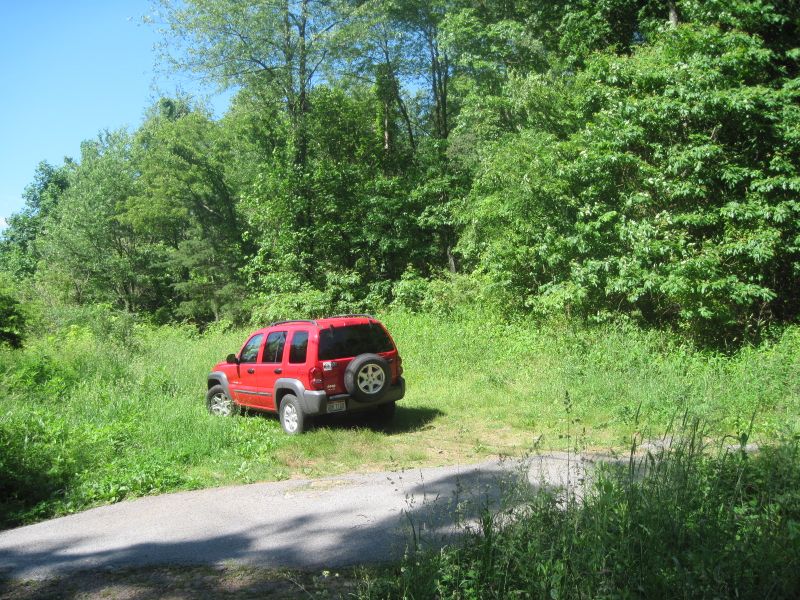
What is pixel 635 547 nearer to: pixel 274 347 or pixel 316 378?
pixel 316 378

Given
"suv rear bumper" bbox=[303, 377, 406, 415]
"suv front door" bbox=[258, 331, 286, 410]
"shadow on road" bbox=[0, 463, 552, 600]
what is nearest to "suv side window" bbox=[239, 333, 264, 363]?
"suv front door" bbox=[258, 331, 286, 410]

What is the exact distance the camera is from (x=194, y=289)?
3706 centimetres

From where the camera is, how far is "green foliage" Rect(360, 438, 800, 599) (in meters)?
3.18

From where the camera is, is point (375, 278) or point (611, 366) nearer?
point (611, 366)

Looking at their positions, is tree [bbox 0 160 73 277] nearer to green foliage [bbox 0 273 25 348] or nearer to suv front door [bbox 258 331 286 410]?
green foliage [bbox 0 273 25 348]

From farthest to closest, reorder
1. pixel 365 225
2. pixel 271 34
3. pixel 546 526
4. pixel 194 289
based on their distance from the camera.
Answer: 1. pixel 194 289
2. pixel 365 225
3. pixel 271 34
4. pixel 546 526

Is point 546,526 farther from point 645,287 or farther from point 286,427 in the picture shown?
point 645,287

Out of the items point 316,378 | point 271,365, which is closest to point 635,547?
point 316,378

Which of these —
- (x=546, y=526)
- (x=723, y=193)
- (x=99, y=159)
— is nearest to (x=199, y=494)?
(x=546, y=526)

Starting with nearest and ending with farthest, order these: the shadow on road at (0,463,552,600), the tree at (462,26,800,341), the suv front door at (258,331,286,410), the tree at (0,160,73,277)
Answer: the shadow on road at (0,463,552,600) < the suv front door at (258,331,286,410) < the tree at (462,26,800,341) < the tree at (0,160,73,277)

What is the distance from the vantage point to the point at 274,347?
1063 centimetres

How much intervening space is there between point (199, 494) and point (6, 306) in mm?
12343

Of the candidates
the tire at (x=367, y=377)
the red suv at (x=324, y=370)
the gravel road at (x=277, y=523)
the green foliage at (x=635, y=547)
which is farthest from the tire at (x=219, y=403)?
the green foliage at (x=635, y=547)

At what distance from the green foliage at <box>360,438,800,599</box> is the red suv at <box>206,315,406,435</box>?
5511 mm
